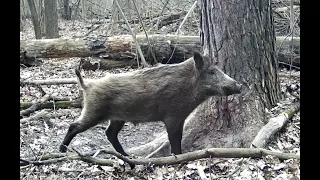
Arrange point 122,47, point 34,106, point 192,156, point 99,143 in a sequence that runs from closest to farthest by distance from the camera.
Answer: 1. point 192,156
2. point 34,106
3. point 99,143
4. point 122,47

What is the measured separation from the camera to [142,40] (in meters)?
3.62

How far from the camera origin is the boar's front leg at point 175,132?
3.31 meters

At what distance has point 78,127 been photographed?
3.36 metres

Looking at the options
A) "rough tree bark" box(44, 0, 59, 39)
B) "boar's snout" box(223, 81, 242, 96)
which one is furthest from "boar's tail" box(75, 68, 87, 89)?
"boar's snout" box(223, 81, 242, 96)

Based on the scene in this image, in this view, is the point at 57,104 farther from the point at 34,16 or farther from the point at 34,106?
the point at 34,16

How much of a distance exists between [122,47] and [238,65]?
2.97ft

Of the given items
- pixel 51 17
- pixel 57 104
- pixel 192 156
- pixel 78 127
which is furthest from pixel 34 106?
pixel 192 156

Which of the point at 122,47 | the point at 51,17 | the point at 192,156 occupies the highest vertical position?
the point at 51,17

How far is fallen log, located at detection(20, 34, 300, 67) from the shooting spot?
3.52 meters

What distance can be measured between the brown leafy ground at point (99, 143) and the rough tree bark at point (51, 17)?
0.19 feet

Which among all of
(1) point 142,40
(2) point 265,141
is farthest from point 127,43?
(2) point 265,141

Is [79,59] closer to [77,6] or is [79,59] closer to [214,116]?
[77,6]

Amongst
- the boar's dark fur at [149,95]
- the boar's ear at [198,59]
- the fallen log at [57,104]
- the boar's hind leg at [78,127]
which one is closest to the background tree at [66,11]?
the boar's dark fur at [149,95]

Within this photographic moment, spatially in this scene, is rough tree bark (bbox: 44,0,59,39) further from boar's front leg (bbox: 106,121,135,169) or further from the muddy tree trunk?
the muddy tree trunk
